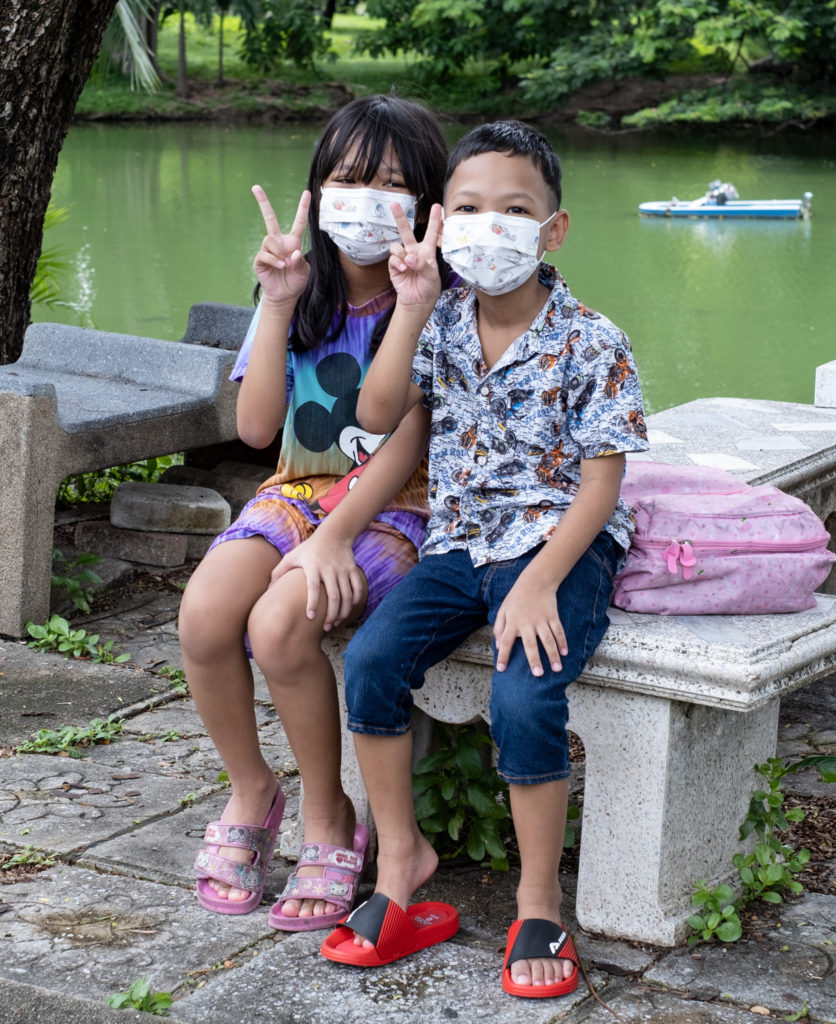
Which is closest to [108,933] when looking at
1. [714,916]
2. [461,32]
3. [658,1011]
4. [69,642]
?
[658,1011]

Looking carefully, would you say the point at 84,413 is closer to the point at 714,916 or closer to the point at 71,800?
the point at 71,800

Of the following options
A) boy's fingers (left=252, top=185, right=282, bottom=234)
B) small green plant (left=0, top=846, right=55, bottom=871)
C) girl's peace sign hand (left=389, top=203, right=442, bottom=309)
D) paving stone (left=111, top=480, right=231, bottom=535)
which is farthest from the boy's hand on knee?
paving stone (left=111, top=480, right=231, bottom=535)

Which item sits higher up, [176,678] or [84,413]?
[84,413]

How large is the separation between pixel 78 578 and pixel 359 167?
2.16 m

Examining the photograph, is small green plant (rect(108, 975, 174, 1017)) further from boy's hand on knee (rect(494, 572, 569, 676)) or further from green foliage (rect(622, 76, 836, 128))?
green foliage (rect(622, 76, 836, 128))

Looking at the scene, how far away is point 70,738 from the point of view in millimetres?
3188

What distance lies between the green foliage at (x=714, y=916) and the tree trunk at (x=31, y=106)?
3.21 meters

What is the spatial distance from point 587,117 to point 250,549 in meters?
27.3

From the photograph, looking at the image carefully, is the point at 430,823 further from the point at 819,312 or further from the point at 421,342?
the point at 819,312

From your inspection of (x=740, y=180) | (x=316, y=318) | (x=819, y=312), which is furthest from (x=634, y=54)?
(x=316, y=318)

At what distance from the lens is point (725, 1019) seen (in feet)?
6.77

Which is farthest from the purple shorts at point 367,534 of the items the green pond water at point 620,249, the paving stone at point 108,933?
the green pond water at point 620,249

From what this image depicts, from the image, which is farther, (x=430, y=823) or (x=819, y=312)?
(x=819, y=312)

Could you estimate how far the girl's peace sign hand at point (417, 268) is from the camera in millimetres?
2355
